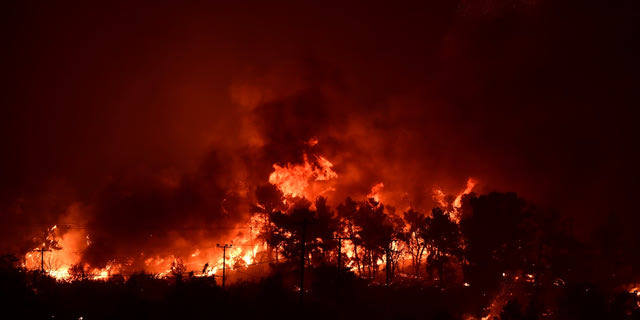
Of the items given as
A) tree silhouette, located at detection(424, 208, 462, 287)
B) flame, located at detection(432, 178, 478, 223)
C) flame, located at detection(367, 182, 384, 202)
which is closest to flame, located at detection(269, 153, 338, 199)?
flame, located at detection(367, 182, 384, 202)

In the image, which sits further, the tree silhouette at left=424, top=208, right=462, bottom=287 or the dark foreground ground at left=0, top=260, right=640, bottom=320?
the tree silhouette at left=424, top=208, right=462, bottom=287

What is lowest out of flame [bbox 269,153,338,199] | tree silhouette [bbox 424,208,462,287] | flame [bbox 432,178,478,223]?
tree silhouette [bbox 424,208,462,287]

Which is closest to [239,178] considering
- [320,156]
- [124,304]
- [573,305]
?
[320,156]

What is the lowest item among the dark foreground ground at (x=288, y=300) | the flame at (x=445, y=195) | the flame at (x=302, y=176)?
the dark foreground ground at (x=288, y=300)

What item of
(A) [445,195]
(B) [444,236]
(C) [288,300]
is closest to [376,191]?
(A) [445,195]

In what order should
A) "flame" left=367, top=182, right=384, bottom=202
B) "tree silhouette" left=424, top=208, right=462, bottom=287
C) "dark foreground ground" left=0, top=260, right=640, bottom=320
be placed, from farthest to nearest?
1. "flame" left=367, top=182, right=384, bottom=202
2. "tree silhouette" left=424, top=208, right=462, bottom=287
3. "dark foreground ground" left=0, top=260, right=640, bottom=320

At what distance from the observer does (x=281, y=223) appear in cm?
4409

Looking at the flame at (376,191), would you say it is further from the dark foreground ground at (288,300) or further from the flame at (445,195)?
the dark foreground ground at (288,300)

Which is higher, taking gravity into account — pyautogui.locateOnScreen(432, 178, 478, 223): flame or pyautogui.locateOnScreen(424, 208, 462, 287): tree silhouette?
pyautogui.locateOnScreen(432, 178, 478, 223): flame

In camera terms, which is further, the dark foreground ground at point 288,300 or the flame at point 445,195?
the flame at point 445,195

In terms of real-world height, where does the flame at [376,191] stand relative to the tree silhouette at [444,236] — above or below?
above

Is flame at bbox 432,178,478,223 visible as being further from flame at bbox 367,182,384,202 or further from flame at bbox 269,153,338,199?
flame at bbox 269,153,338,199

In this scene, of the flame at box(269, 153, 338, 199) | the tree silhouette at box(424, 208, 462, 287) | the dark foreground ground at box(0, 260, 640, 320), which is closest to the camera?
the dark foreground ground at box(0, 260, 640, 320)

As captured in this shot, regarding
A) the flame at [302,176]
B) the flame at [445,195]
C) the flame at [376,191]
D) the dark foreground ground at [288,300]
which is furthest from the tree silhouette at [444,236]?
the flame at [376,191]
